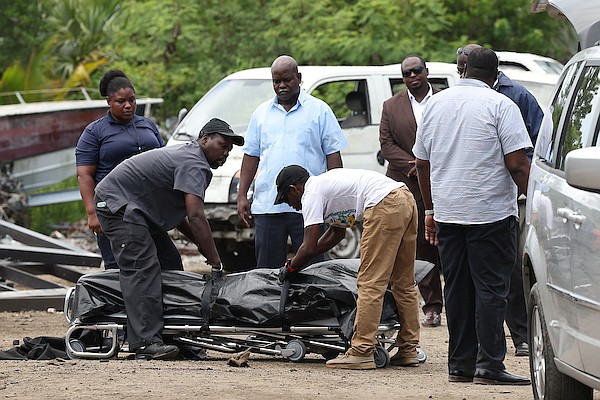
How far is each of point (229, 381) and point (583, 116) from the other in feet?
7.96

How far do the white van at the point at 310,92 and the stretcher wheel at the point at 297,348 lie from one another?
4.54m

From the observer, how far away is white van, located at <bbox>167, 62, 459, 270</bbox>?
12.2 m

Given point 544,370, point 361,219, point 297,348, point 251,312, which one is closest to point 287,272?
point 251,312

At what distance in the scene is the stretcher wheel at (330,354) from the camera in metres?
7.64

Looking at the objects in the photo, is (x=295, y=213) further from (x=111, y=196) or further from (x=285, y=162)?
(x=111, y=196)

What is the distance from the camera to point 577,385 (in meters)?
5.42

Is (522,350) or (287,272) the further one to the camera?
(522,350)

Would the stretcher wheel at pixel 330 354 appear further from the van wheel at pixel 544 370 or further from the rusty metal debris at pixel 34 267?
the rusty metal debris at pixel 34 267

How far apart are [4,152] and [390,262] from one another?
10993mm

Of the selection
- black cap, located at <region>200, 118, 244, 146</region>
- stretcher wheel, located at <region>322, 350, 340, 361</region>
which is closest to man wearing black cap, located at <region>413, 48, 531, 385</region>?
stretcher wheel, located at <region>322, 350, 340, 361</region>

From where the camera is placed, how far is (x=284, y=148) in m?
8.60

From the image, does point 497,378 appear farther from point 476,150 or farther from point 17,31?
point 17,31

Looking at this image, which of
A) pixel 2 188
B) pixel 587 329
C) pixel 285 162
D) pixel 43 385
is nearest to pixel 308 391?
pixel 43 385

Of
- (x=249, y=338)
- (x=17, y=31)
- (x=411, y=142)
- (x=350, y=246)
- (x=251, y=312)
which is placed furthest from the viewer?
(x=17, y=31)
